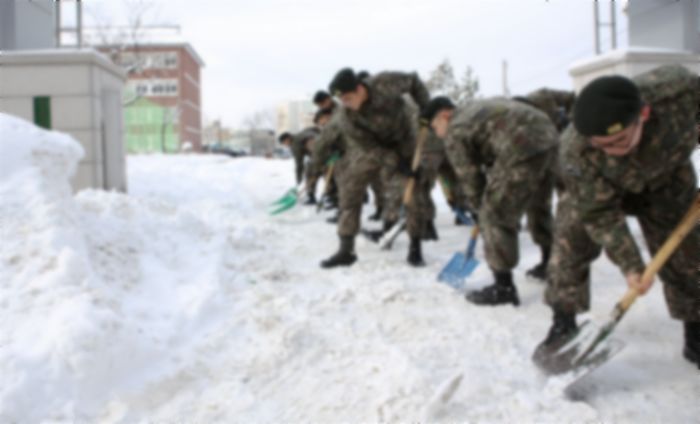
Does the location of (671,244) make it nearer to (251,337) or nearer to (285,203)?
(251,337)

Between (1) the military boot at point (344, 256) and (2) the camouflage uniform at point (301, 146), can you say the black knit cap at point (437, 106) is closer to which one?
(1) the military boot at point (344, 256)

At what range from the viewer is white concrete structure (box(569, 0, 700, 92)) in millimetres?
4523

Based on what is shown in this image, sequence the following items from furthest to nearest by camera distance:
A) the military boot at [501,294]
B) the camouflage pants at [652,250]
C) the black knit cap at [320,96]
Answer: the black knit cap at [320,96], the military boot at [501,294], the camouflage pants at [652,250]

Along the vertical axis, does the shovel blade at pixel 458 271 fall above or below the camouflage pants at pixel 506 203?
below

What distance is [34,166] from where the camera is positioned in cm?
311

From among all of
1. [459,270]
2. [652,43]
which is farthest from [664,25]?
[459,270]

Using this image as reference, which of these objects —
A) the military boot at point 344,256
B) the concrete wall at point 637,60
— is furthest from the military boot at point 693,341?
the concrete wall at point 637,60

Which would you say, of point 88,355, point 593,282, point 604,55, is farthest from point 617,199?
point 604,55

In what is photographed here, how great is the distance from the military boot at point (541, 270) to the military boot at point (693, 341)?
1.26 metres

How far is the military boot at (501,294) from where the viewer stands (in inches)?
121

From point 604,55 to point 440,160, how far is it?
2067 millimetres

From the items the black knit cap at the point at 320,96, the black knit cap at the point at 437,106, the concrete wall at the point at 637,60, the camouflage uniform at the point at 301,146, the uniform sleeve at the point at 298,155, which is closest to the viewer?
the black knit cap at the point at 437,106

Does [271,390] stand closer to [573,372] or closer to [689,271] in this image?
[573,372]

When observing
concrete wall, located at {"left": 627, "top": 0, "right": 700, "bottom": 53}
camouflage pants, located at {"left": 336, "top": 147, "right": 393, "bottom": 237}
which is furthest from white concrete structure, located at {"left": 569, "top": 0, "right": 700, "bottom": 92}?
camouflage pants, located at {"left": 336, "top": 147, "right": 393, "bottom": 237}
